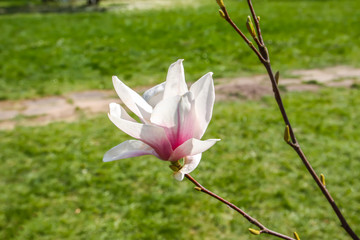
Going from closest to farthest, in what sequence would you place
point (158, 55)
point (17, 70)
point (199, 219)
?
point (199, 219) → point (17, 70) → point (158, 55)

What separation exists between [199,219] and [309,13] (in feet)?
28.8

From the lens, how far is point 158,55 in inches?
282

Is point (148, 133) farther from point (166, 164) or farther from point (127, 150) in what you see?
point (166, 164)

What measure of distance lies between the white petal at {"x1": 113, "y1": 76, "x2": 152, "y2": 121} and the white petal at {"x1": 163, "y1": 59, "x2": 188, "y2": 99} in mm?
39

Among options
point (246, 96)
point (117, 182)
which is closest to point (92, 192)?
point (117, 182)

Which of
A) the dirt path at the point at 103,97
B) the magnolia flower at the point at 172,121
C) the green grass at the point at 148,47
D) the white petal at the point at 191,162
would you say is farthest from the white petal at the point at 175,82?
the green grass at the point at 148,47

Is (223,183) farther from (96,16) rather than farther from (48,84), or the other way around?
(96,16)

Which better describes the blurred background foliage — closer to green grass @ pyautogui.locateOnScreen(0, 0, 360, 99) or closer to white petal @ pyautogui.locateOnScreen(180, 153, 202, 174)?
green grass @ pyautogui.locateOnScreen(0, 0, 360, 99)

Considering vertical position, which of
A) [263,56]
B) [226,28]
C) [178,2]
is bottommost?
[178,2]

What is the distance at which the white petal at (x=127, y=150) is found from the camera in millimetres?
683

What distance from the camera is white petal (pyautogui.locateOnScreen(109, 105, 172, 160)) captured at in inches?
25.2

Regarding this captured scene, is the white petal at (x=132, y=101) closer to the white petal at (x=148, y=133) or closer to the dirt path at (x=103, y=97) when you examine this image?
the white petal at (x=148, y=133)

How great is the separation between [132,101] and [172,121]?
0.08m

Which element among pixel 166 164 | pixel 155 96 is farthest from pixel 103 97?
pixel 155 96
